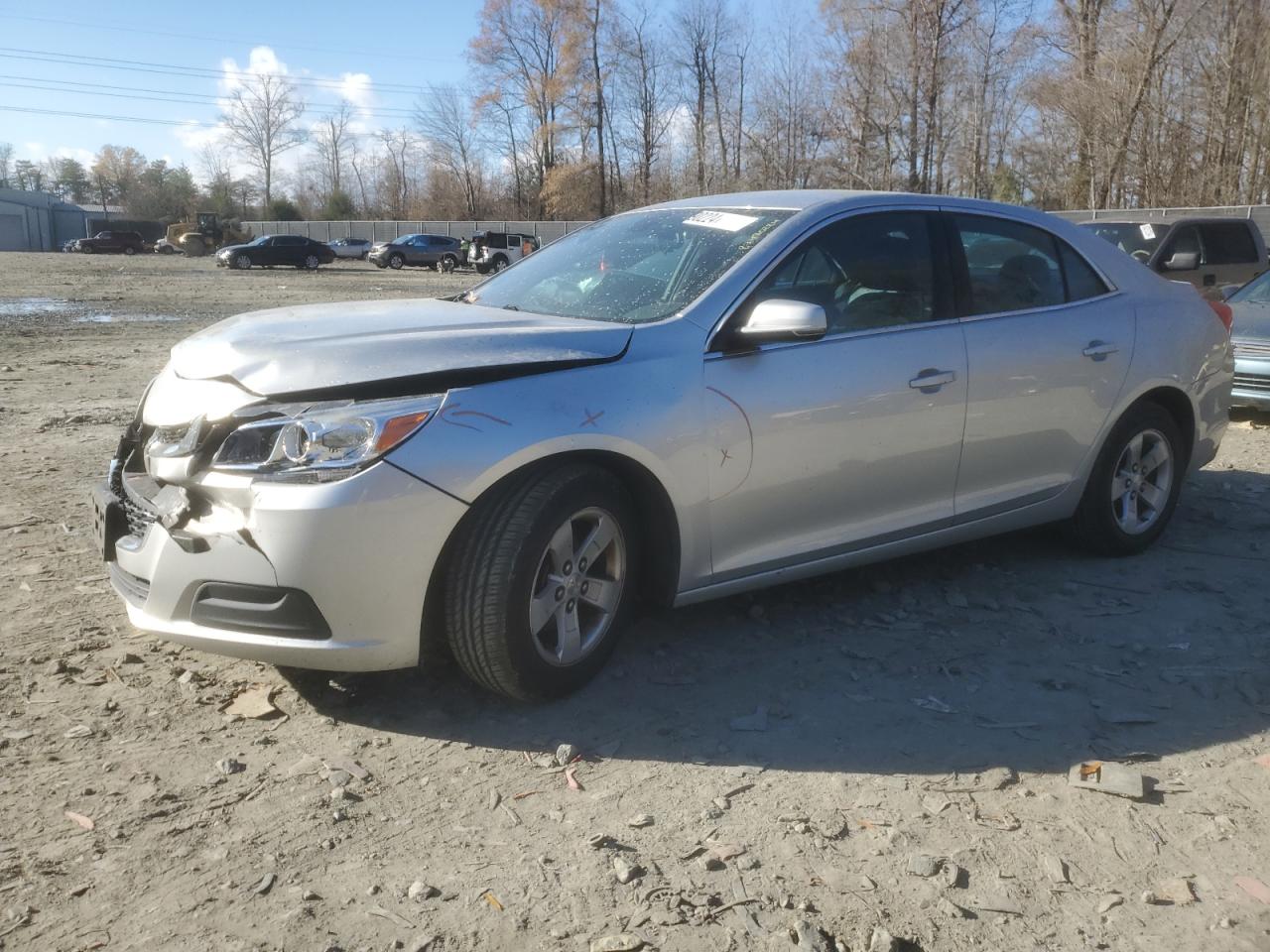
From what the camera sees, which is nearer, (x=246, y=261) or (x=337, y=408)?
(x=337, y=408)

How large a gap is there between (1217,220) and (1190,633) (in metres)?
12.0

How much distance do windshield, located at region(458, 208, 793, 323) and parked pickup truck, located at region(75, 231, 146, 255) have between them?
62643 mm

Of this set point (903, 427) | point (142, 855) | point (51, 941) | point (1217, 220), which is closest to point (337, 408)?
point (142, 855)

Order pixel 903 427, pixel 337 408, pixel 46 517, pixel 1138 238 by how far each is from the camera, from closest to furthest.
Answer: pixel 337 408 < pixel 903 427 < pixel 46 517 < pixel 1138 238

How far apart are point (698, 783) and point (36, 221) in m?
90.5

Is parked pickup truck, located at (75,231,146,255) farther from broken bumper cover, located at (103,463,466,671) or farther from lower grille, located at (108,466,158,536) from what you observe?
broken bumper cover, located at (103,463,466,671)

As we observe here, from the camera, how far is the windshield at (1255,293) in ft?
32.3

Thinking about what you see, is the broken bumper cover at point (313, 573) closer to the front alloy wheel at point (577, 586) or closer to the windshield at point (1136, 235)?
the front alloy wheel at point (577, 586)

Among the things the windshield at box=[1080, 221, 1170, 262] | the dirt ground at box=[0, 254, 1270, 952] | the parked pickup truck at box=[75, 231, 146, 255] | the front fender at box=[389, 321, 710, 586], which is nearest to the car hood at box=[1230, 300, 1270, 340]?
the windshield at box=[1080, 221, 1170, 262]

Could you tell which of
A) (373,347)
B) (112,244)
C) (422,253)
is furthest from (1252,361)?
(112,244)

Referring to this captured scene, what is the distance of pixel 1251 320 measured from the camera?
915 cm

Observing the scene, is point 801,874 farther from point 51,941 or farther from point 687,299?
point 687,299

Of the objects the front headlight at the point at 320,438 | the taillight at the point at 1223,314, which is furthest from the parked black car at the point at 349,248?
the front headlight at the point at 320,438

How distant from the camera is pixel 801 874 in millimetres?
2705
